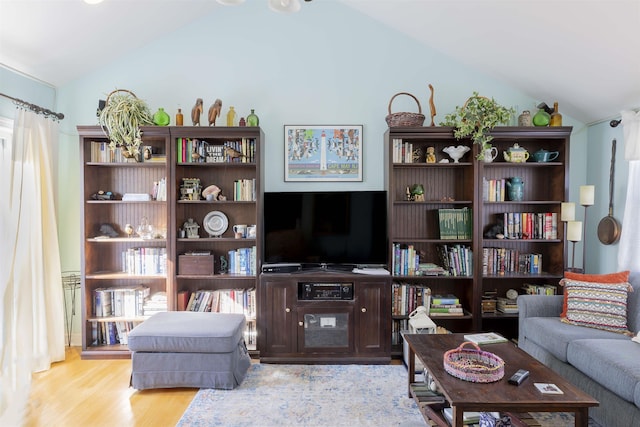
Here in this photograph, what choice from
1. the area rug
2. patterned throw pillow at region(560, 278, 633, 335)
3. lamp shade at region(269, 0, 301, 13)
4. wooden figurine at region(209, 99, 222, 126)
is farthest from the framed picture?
patterned throw pillow at region(560, 278, 633, 335)

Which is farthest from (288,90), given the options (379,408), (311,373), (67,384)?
(67,384)

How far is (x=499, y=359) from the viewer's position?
2010mm

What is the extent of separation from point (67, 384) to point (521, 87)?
4.73 meters

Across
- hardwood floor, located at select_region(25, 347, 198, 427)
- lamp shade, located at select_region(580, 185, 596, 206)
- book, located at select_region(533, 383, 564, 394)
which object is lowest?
hardwood floor, located at select_region(25, 347, 198, 427)

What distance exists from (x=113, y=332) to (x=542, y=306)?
383 cm

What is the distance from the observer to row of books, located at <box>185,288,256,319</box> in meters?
3.48

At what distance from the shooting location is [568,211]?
10.7 ft

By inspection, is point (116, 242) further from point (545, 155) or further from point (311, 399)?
point (545, 155)

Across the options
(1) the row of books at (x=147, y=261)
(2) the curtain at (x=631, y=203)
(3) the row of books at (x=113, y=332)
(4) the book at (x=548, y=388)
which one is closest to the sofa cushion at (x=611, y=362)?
(4) the book at (x=548, y=388)

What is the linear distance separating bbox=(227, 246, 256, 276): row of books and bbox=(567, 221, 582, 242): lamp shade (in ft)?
9.21

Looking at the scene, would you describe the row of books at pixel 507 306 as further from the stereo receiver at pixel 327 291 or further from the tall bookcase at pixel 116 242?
the tall bookcase at pixel 116 242

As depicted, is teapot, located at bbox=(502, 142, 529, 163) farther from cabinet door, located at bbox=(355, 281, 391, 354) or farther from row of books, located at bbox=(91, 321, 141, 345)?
row of books, located at bbox=(91, 321, 141, 345)

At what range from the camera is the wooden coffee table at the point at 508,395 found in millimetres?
1681

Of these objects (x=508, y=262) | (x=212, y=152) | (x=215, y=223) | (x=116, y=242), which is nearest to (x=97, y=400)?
(x=116, y=242)
